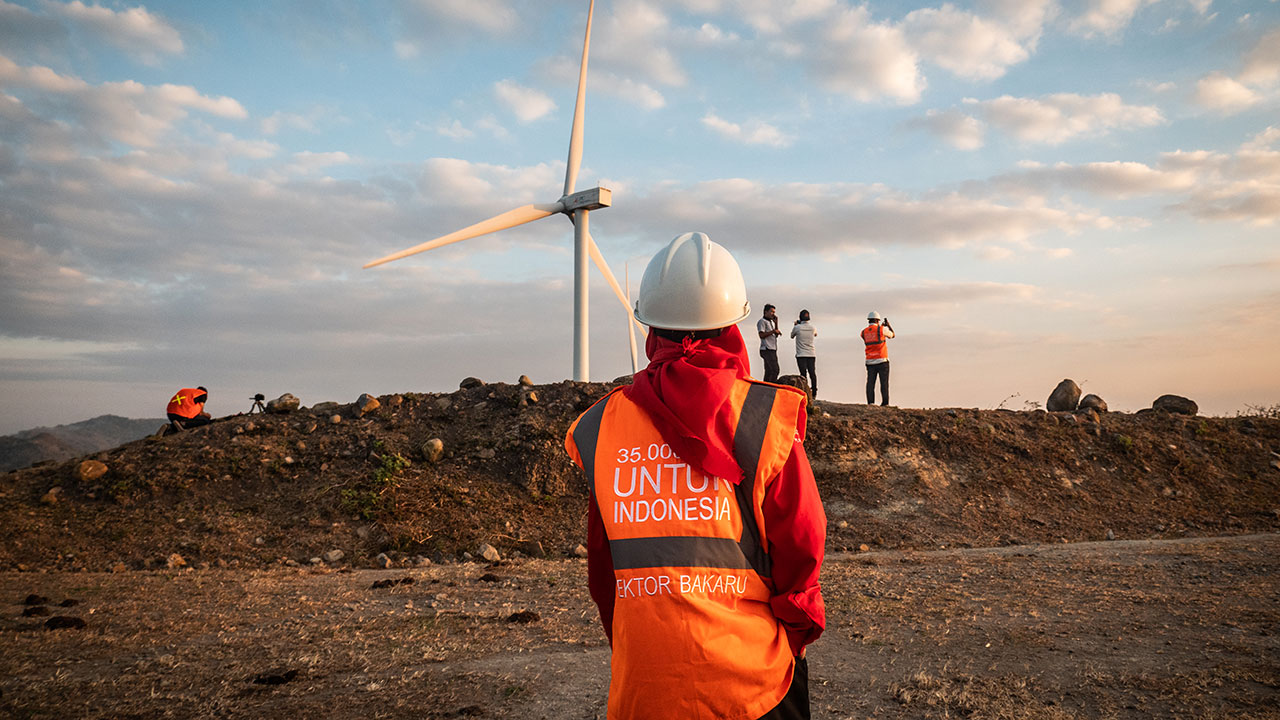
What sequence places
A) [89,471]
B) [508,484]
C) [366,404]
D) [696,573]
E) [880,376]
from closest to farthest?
1. [696,573]
2. [89,471]
3. [508,484]
4. [366,404]
5. [880,376]

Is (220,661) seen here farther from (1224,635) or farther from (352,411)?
(352,411)

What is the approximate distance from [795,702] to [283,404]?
545 inches

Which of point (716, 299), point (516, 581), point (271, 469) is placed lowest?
point (516, 581)

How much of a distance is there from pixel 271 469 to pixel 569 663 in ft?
27.4

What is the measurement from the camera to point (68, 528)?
35.8 feet

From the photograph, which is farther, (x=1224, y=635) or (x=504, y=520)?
(x=504, y=520)

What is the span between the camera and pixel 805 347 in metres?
16.9

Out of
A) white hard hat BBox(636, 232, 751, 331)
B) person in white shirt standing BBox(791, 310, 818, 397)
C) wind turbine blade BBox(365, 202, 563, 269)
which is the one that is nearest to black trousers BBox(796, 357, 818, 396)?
person in white shirt standing BBox(791, 310, 818, 397)

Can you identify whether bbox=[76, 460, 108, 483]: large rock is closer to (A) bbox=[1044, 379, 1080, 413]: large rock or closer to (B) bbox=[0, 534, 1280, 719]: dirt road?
(B) bbox=[0, 534, 1280, 719]: dirt road

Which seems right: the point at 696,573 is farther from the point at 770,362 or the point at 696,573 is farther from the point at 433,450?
the point at 770,362

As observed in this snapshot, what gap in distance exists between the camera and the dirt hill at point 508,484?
10.8 metres

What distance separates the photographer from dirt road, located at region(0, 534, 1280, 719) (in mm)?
4871

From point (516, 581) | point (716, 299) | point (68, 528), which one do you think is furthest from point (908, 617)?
point (68, 528)

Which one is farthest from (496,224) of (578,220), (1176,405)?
(1176,405)
